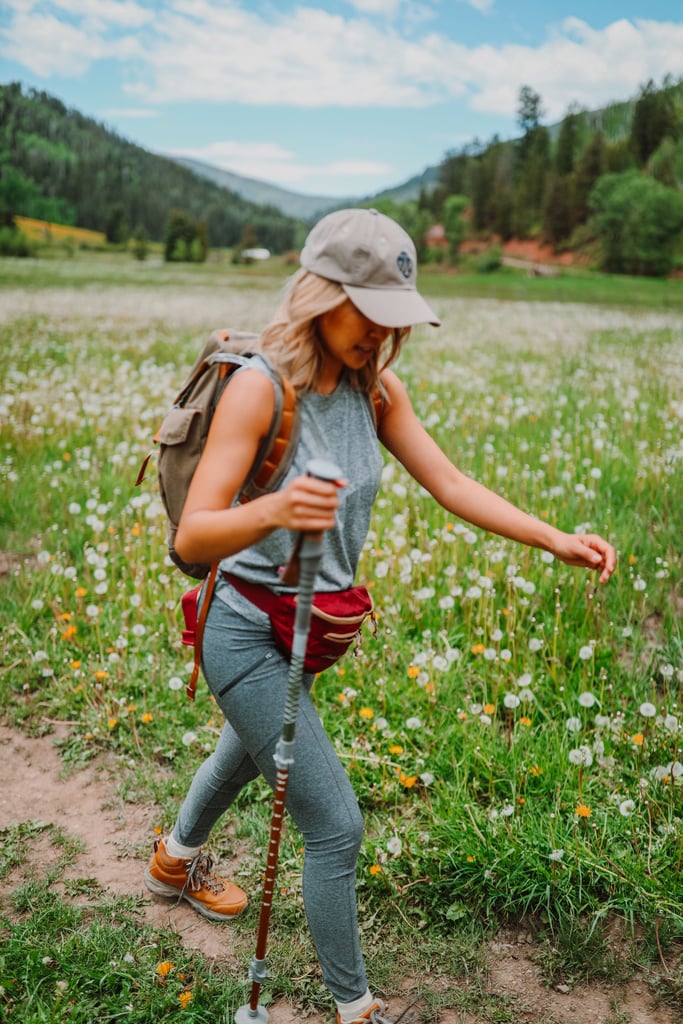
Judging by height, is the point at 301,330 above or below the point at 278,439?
above

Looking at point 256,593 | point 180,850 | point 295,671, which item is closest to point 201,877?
point 180,850

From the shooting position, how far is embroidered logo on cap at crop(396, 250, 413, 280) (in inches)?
89.4

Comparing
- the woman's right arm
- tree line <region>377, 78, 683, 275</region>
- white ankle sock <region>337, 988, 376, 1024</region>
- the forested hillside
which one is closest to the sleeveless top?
the woman's right arm

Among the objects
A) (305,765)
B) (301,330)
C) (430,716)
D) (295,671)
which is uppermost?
(301,330)

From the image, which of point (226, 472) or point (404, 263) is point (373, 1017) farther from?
point (404, 263)

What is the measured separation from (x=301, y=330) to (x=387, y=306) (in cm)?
24

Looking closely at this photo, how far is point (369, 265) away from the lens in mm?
2219

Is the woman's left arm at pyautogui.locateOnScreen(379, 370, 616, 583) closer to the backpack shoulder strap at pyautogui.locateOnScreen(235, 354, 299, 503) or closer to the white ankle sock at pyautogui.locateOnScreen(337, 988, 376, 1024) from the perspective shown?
the backpack shoulder strap at pyautogui.locateOnScreen(235, 354, 299, 503)

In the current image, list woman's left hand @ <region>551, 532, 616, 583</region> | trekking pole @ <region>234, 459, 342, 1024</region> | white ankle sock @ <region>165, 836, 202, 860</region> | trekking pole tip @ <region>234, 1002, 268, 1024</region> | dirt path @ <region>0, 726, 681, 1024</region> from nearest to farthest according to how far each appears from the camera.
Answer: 1. trekking pole @ <region>234, 459, 342, 1024</region>
2. woman's left hand @ <region>551, 532, 616, 583</region>
3. trekking pole tip @ <region>234, 1002, 268, 1024</region>
4. dirt path @ <region>0, 726, 681, 1024</region>
5. white ankle sock @ <region>165, 836, 202, 860</region>

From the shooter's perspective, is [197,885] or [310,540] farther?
[197,885]

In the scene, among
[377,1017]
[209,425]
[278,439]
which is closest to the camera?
[278,439]

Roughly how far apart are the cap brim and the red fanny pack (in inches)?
31.8

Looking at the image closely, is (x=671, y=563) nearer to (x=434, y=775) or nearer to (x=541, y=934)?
(x=434, y=775)

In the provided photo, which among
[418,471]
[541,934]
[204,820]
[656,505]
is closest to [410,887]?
[541,934]
